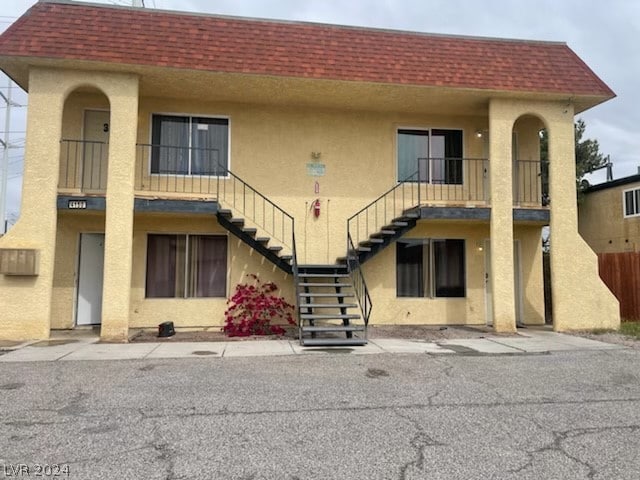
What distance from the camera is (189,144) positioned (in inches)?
453

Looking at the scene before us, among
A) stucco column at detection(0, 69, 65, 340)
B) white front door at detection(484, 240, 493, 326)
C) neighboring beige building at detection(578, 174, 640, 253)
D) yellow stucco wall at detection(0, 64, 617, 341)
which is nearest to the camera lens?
stucco column at detection(0, 69, 65, 340)

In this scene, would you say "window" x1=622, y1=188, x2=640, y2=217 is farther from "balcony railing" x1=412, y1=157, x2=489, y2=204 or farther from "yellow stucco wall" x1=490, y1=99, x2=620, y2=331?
"balcony railing" x1=412, y1=157, x2=489, y2=204

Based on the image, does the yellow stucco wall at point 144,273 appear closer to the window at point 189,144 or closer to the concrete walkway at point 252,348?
the window at point 189,144

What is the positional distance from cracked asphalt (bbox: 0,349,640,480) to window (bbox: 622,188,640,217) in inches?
468

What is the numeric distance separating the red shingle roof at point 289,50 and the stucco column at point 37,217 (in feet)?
2.75

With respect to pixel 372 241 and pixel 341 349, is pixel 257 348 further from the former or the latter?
pixel 372 241

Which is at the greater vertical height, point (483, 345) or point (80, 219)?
point (80, 219)

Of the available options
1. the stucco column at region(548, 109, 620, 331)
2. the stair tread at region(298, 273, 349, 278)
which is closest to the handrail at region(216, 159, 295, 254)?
the stair tread at region(298, 273, 349, 278)

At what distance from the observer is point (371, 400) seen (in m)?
5.60

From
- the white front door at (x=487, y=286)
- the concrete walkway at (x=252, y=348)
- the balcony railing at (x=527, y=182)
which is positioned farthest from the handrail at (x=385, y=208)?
the concrete walkway at (x=252, y=348)

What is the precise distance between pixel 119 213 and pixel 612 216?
17646mm

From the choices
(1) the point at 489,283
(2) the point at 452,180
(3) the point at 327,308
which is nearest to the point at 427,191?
(2) the point at 452,180

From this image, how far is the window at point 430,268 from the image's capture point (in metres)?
12.1

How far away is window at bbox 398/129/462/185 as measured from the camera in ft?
40.3
